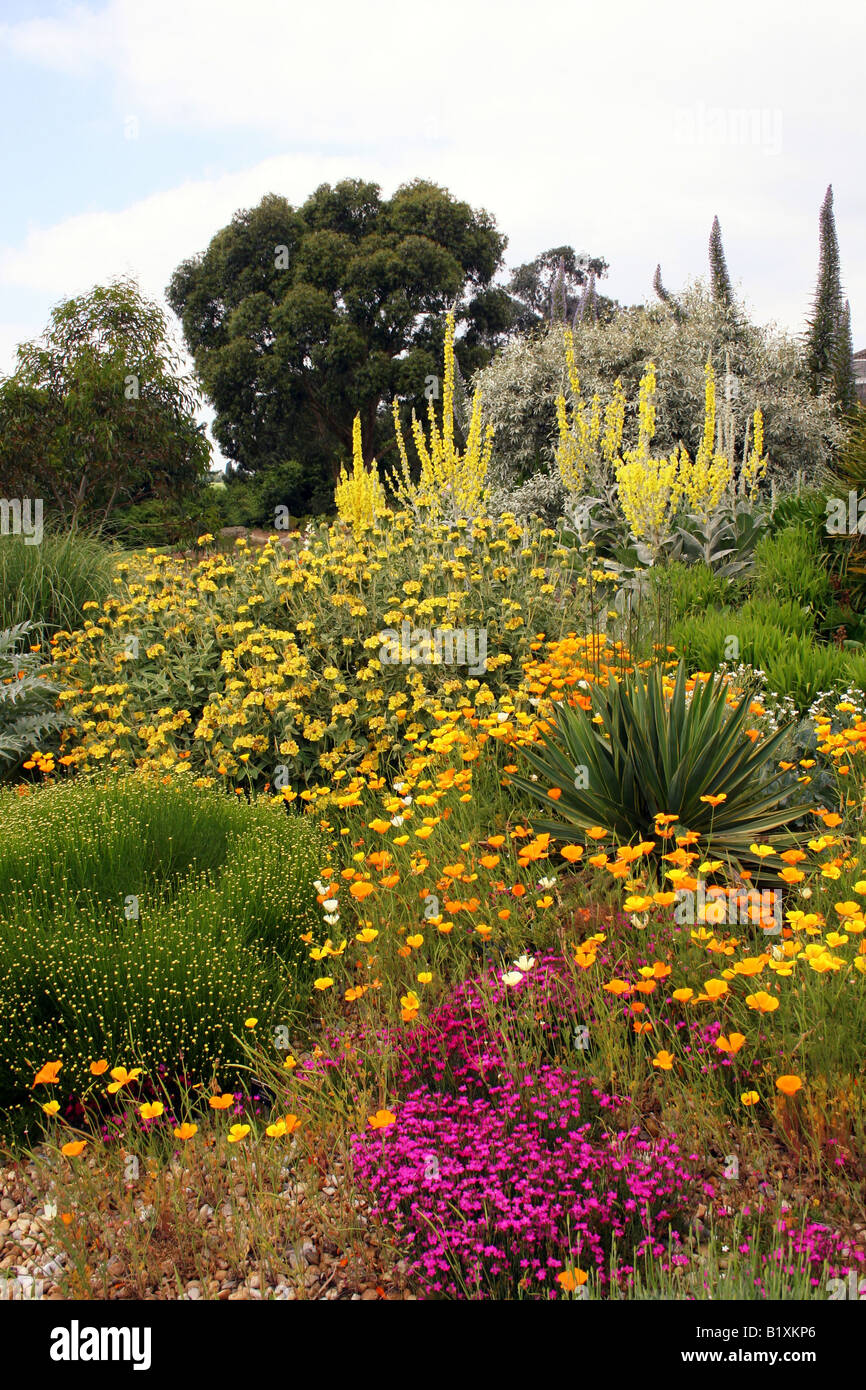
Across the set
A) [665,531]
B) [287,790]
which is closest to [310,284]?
[665,531]

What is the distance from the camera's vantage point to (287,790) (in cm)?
476

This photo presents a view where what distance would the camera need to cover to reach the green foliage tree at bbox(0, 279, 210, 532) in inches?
486

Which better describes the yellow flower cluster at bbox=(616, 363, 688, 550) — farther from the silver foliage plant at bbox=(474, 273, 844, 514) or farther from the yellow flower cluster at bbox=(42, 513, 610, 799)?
the silver foliage plant at bbox=(474, 273, 844, 514)

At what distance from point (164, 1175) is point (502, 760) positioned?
251 cm

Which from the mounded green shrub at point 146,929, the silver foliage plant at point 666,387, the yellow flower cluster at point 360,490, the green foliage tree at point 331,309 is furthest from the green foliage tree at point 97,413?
the green foliage tree at point 331,309

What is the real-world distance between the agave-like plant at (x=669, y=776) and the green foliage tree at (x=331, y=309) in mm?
25802

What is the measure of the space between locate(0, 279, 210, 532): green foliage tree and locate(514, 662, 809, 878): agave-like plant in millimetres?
9373

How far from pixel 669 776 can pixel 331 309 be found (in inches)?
1080

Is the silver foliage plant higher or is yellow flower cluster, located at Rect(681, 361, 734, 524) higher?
the silver foliage plant

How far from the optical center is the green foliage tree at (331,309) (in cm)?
2853

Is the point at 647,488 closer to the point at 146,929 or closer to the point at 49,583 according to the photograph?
the point at 49,583

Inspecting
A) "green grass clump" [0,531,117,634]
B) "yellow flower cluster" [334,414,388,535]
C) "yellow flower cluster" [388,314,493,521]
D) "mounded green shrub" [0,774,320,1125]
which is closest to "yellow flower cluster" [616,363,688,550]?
"yellow flower cluster" [388,314,493,521]

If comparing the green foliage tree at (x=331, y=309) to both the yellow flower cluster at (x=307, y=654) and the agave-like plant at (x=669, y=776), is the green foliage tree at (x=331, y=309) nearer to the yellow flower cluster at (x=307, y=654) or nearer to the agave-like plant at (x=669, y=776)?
the yellow flower cluster at (x=307, y=654)

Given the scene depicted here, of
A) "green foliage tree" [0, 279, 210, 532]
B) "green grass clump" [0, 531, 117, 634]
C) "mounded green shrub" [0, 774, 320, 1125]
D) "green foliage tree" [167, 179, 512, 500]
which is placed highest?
"green foliage tree" [167, 179, 512, 500]
